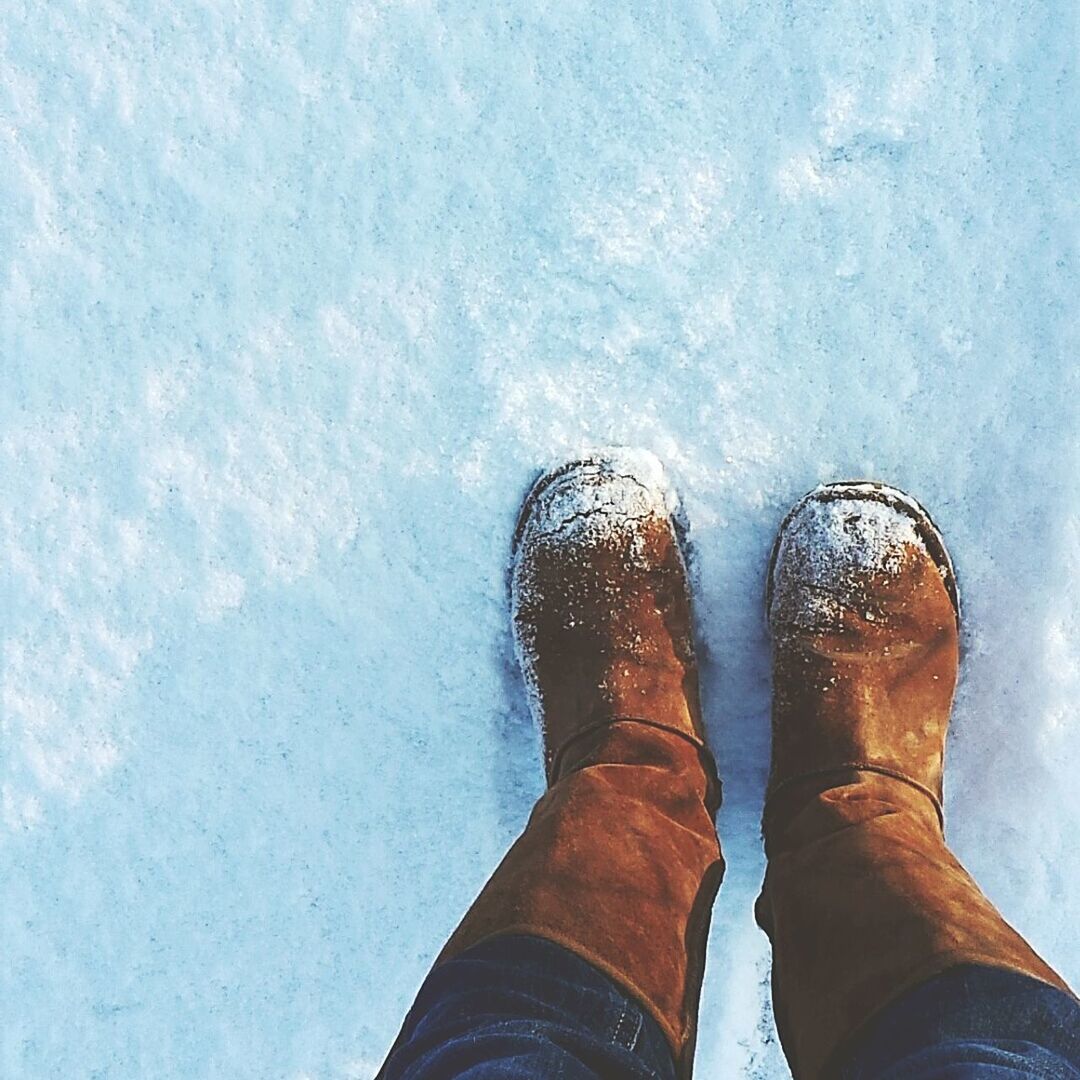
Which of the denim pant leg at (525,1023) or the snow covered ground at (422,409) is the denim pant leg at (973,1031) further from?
the snow covered ground at (422,409)

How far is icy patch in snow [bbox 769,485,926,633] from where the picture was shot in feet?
3.49

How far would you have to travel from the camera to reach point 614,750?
40.2 inches

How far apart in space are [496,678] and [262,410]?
0.39 metres

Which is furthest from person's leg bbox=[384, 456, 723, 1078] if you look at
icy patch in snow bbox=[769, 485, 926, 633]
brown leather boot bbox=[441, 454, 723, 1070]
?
icy patch in snow bbox=[769, 485, 926, 633]

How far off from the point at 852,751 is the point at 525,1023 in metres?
0.43

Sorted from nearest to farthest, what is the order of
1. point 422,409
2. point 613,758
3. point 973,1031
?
point 973,1031 < point 613,758 < point 422,409

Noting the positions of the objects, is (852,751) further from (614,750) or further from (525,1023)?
(525,1023)

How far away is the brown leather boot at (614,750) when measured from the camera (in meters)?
0.86

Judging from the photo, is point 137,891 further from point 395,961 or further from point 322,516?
point 322,516

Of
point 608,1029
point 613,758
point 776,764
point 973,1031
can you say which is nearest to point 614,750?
point 613,758

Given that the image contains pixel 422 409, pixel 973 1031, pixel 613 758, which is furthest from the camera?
pixel 422 409

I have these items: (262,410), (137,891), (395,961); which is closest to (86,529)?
(262,410)

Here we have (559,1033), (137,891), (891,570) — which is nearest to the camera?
(559,1033)

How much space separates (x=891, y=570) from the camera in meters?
1.07
